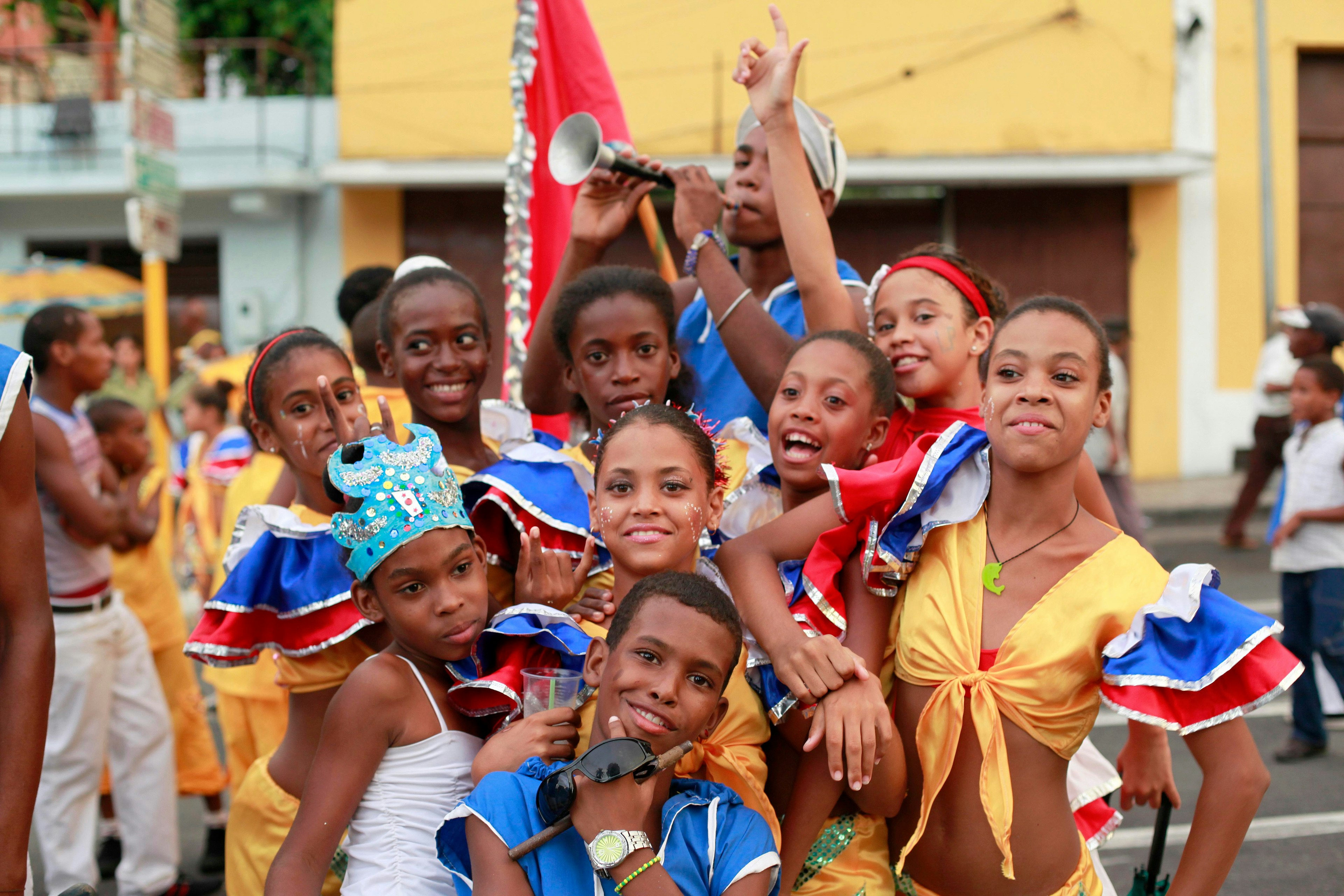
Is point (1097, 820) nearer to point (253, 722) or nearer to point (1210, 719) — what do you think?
point (1210, 719)

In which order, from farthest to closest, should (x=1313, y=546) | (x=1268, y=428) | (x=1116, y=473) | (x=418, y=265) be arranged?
(x=1268, y=428)
(x=1116, y=473)
(x=1313, y=546)
(x=418, y=265)

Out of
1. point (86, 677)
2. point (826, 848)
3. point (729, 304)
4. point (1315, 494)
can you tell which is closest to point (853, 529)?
point (826, 848)

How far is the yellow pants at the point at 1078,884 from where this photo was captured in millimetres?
2215

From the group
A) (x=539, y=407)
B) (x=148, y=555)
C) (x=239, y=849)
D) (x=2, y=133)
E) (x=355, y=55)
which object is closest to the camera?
(x=239, y=849)

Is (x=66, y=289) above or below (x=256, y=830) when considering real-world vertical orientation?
above

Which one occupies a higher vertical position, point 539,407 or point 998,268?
point 998,268

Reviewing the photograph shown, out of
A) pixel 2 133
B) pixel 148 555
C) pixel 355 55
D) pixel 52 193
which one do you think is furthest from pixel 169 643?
pixel 2 133

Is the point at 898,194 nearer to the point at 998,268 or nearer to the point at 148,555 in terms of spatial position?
the point at 998,268

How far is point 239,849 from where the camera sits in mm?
2715

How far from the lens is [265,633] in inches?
107

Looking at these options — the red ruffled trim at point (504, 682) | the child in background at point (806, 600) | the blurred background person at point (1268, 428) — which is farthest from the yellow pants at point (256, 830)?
the blurred background person at point (1268, 428)

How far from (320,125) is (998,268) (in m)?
8.15

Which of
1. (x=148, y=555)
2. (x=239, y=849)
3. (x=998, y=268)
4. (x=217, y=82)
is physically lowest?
(x=239, y=849)

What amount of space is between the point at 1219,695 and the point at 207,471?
5.17 metres
